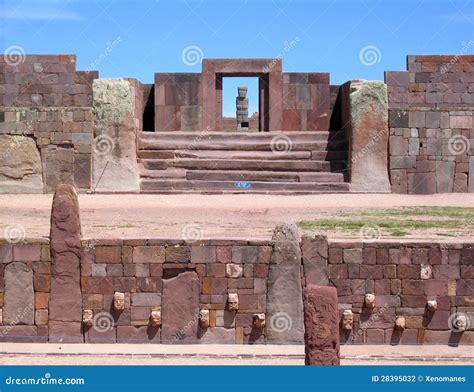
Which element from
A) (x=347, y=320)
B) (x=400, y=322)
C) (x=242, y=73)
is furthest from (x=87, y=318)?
(x=242, y=73)

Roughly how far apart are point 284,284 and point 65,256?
2.96 meters

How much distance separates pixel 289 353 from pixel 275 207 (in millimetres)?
5984

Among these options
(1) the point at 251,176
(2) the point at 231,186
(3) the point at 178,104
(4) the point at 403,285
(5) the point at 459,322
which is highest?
(3) the point at 178,104

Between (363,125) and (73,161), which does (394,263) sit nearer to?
(363,125)

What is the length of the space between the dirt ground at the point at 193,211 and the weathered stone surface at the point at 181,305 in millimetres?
1297

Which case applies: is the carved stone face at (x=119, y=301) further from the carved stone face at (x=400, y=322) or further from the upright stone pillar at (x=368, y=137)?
the upright stone pillar at (x=368, y=137)

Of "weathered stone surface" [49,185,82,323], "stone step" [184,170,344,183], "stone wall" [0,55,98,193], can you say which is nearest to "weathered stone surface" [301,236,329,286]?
"weathered stone surface" [49,185,82,323]

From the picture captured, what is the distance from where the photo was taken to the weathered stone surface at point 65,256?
38.7ft

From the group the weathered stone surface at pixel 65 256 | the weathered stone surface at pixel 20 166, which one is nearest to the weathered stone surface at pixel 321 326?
the weathered stone surface at pixel 65 256

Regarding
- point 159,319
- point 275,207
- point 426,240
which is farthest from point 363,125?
point 159,319

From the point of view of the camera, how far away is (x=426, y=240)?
12133 millimetres

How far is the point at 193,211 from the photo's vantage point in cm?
1583

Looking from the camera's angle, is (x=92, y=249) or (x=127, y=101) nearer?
(x=92, y=249)

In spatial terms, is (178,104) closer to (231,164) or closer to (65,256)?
(231,164)
